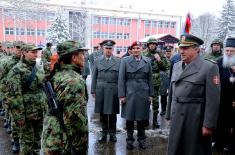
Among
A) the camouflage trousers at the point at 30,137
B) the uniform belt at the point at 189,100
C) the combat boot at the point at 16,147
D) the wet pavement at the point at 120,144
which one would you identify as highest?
the uniform belt at the point at 189,100

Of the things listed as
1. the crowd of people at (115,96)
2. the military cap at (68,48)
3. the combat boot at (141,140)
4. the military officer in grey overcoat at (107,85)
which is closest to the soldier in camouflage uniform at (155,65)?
the crowd of people at (115,96)

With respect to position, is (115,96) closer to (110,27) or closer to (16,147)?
(16,147)

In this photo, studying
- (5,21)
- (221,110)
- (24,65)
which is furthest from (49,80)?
(5,21)

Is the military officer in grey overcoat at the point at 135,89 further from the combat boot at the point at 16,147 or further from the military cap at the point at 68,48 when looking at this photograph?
the military cap at the point at 68,48

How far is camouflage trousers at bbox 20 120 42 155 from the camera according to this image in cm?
533

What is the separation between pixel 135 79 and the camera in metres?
6.51

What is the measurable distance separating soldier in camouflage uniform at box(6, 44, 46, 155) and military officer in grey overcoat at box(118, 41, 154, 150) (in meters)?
1.75

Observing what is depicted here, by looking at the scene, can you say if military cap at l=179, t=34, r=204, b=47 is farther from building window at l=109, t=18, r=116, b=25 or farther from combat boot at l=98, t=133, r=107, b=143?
building window at l=109, t=18, r=116, b=25

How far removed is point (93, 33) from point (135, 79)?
55.5 m

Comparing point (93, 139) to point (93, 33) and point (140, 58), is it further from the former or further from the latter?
point (93, 33)

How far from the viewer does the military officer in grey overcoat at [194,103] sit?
4.04 metres

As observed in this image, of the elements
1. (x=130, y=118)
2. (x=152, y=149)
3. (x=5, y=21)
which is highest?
(x=5, y=21)

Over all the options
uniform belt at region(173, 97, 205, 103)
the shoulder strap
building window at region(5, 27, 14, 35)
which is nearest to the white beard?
uniform belt at region(173, 97, 205, 103)

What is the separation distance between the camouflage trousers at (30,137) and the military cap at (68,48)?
2186mm
